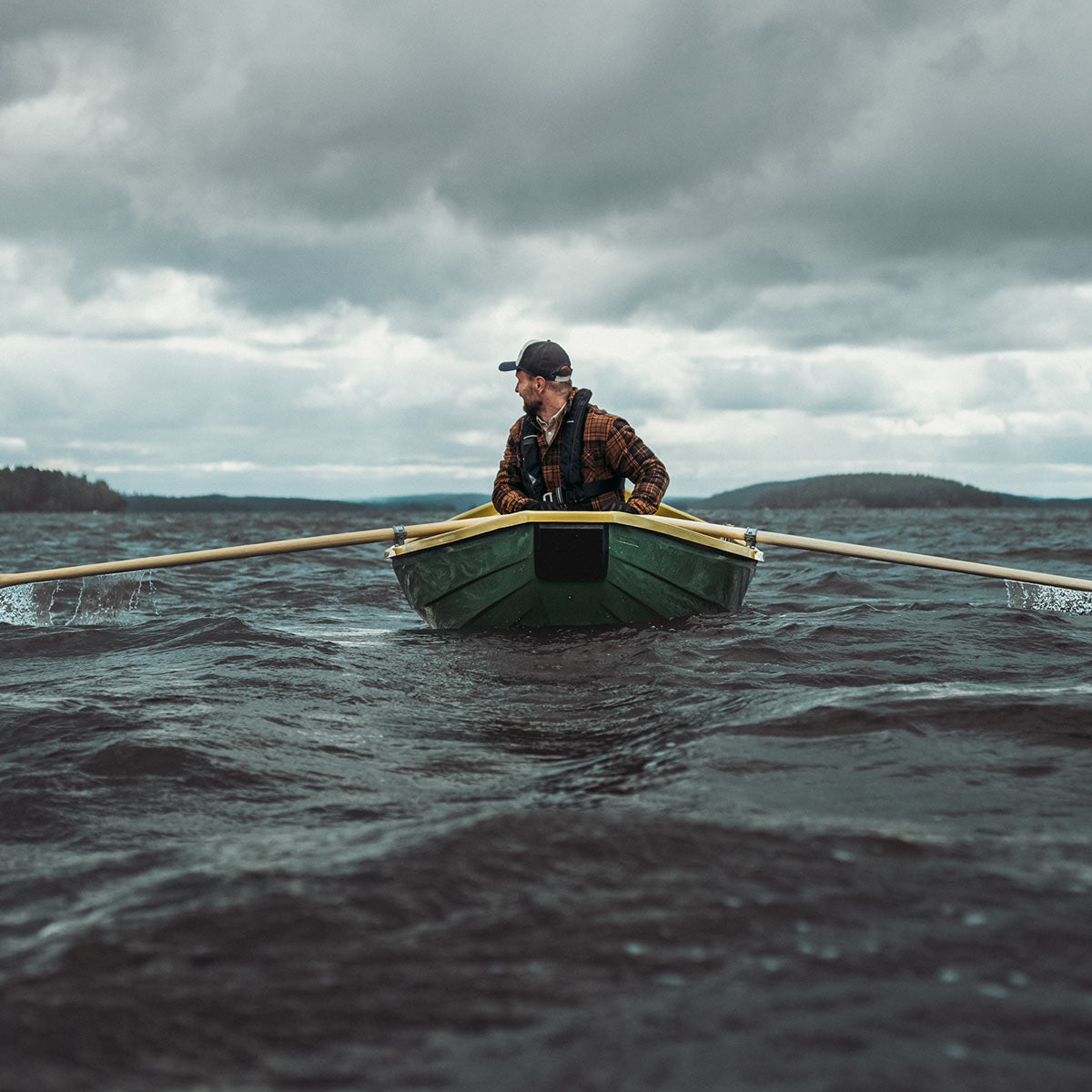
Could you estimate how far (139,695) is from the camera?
4.99m

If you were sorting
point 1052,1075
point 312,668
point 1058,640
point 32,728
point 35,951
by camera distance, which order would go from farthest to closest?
1. point 1058,640
2. point 312,668
3. point 32,728
4. point 35,951
5. point 1052,1075

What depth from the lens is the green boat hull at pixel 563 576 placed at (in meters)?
6.40

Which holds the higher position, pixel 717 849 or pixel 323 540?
pixel 323 540

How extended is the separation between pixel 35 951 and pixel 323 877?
637 millimetres

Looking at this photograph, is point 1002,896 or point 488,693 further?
point 488,693

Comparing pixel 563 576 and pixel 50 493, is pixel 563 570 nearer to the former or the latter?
pixel 563 576

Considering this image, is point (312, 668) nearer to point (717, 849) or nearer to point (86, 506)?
point (717, 849)

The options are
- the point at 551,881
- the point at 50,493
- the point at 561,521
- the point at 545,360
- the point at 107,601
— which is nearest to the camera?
the point at 551,881

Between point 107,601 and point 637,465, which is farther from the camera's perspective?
point 107,601

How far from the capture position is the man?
23.4ft

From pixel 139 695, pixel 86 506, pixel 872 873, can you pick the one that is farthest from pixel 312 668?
pixel 86 506

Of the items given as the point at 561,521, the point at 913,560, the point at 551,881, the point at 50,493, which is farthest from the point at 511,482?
the point at 50,493

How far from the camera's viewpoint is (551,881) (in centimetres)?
243

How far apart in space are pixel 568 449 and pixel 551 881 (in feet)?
16.6
